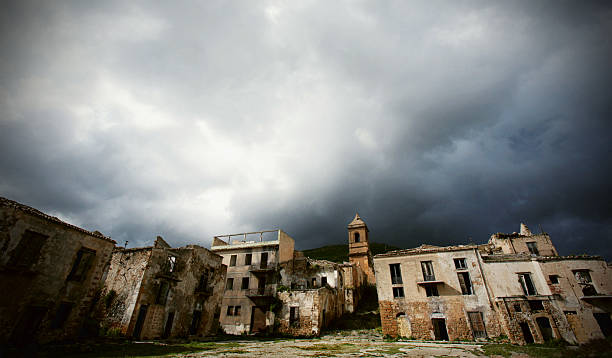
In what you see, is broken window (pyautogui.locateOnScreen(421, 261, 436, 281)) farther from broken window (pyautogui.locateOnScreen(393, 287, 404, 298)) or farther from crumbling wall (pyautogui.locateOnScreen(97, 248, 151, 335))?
crumbling wall (pyautogui.locateOnScreen(97, 248, 151, 335))

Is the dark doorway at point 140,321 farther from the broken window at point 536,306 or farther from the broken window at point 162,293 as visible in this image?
the broken window at point 536,306

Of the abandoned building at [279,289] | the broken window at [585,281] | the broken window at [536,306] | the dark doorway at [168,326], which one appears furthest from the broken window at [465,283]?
the dark doorway at [168,326]

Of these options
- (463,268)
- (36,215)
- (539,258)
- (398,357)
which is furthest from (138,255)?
(539,258)

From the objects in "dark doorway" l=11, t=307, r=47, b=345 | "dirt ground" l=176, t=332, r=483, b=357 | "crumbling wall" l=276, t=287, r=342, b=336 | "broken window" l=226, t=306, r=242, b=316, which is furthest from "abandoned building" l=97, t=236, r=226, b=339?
"crumbling wall" l=276, t=287, r=342, b=336

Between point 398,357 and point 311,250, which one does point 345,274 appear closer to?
point 398,357

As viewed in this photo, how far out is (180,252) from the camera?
2480 centimetres

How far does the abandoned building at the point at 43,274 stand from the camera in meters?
13.9

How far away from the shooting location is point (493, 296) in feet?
79.5

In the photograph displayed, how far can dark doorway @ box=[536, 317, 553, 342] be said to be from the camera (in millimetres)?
21703

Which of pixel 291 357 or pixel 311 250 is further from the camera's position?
pixel 311 250

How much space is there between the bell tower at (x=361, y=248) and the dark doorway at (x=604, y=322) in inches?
1122

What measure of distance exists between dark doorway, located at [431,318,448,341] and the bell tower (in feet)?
73.5

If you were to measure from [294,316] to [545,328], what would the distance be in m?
22.2

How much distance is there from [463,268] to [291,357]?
2083 cm
